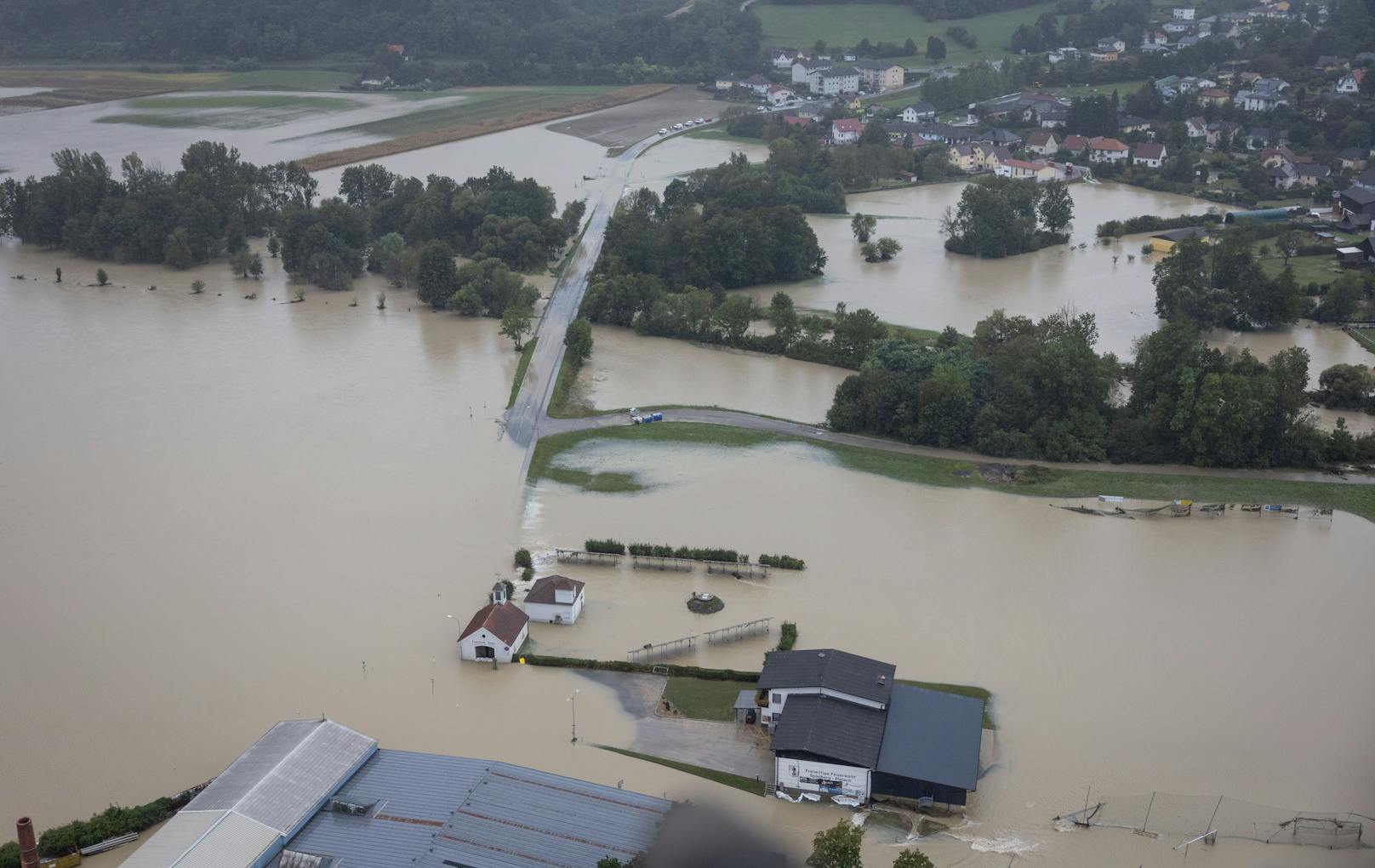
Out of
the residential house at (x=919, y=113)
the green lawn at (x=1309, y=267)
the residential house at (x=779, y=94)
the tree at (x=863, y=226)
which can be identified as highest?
the residential house at (x=779, y=94)

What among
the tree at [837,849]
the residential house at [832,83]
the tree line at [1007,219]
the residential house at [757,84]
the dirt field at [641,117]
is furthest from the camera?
the residential house at [757,84]

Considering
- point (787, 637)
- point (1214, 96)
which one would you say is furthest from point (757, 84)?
point (787, 637)

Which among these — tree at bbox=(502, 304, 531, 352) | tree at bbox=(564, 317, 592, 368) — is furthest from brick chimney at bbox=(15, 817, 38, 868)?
→ tree at bbox=(502, 304, 531, 352)

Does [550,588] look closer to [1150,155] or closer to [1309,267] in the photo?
[1309,267]

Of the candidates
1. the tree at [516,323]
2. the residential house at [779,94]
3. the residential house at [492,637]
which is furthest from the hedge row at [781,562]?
the residential house at [779,94]

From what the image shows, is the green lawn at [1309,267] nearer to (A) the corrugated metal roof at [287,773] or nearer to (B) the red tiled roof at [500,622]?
(B) the red tiled roof at [500,622]

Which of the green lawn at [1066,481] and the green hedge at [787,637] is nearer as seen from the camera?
the green hedge at [787,637]

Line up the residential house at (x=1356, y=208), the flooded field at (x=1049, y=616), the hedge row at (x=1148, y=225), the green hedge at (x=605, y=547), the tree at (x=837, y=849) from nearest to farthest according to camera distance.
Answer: the tree at (x=837, y=849) < the flooded field at (x=1049, y=616) < the green hedge at (x=605, y=547) < the residential house at (x=1356, y=208) < the hedge row at (x=1148, y=225)

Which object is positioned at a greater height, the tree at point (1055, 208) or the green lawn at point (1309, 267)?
the tree at point (1055, 208)
